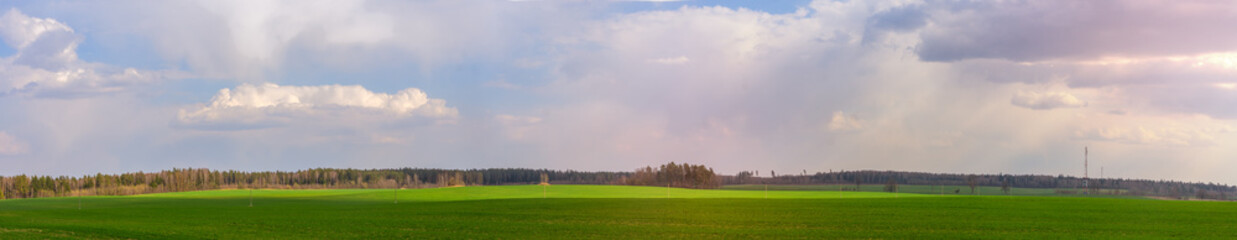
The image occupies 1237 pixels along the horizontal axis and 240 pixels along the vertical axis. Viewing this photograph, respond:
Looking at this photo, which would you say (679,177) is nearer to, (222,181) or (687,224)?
(222,181)

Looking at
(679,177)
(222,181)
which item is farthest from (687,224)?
(222,181)

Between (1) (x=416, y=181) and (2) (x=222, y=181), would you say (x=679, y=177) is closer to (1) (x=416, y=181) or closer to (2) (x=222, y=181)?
(1) (x=416, y=181)

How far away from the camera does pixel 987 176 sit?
19762cm

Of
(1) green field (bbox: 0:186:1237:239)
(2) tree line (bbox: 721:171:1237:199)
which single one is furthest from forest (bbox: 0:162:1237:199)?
(1) green field (bbox: 0:186:1237:239)

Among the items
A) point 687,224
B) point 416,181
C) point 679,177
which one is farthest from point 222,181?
point 687,224

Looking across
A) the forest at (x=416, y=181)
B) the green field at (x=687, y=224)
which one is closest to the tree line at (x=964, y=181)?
the forest at (x=416, y=181)

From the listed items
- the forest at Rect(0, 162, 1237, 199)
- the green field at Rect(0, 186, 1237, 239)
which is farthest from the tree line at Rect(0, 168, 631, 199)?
the green field at Rect(0, 186, 1237, 239)

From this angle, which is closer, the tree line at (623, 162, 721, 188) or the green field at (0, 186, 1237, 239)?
the green field at (0, 186, 1237, 239)

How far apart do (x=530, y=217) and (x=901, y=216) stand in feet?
62.6

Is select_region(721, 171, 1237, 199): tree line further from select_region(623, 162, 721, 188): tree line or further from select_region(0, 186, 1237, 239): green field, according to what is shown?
select_region(0, 186, 1237, 239): green field

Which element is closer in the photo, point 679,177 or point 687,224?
point 687,224

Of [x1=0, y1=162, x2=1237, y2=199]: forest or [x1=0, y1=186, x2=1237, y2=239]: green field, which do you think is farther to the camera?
[x1=0, y1=162, x2=1237, y2=199]: forest

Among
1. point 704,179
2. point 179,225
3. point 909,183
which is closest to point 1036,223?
point 179,225

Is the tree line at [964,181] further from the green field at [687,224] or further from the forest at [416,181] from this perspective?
the green field at [687,224]
